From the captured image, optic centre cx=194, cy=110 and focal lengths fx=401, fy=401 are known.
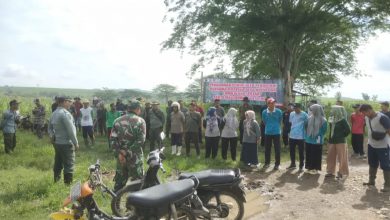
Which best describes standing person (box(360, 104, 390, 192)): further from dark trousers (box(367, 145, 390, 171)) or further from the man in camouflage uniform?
the man in camouflage uniform

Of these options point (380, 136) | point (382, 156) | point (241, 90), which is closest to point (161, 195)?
point (380, 136)

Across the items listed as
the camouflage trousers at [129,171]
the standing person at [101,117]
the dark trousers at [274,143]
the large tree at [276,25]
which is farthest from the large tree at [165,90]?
the camouflage trousers at [129,171]

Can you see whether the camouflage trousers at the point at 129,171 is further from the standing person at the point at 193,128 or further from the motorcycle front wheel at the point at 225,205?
the standing person at the point at 193,128

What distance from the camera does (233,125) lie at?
1170 cm

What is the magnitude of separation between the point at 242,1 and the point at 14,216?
1774 cm

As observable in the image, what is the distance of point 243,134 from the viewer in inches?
441

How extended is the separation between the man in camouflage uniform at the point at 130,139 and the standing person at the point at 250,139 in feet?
15.4

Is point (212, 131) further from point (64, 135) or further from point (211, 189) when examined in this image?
point (211, 189)

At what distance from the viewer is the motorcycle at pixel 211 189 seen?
5.82m

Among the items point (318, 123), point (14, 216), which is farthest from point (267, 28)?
point (14, 216)

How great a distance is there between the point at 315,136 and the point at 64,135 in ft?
19.9

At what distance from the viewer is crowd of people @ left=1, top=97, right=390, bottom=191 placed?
22.3 feet

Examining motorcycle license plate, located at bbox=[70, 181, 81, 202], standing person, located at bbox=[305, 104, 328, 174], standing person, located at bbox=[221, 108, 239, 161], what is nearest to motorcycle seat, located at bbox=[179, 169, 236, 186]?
motorcycle license plate, located at bbox=[70, 181, 81, 202]

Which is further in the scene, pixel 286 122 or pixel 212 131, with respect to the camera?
pixel 286 122
